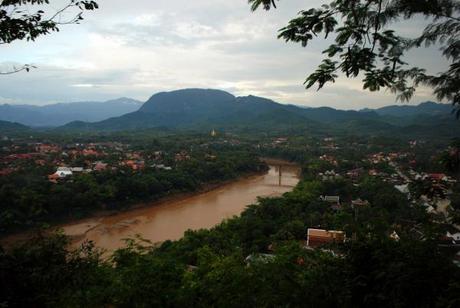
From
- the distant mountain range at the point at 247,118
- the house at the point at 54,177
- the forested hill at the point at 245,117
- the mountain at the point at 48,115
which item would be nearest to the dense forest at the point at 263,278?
the house at the point at 54,177

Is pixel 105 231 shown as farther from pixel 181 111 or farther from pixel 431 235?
pixel 181 111

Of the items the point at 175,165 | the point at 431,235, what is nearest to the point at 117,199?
the point at 175,165

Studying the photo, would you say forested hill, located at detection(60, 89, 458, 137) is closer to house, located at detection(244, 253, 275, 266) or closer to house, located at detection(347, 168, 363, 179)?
house, located at detection(347, 168, 363, 179)

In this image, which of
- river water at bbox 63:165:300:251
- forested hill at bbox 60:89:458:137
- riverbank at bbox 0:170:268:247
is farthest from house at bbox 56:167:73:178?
forested hill at bbox 60:89:458:137

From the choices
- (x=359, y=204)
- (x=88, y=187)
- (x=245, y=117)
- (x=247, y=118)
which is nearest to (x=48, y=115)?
→ (x=245, y=117)

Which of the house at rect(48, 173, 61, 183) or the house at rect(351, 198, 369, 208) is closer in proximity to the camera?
the house at rect(351, 198, 369, 208)

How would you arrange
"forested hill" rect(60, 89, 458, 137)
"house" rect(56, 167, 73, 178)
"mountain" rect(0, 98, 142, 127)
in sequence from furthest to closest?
"mountain" rect(0, 98, 142, 127), "forested hill" rect(60, 89, 458, 137), "house" rect(56, 167, 73, 178)

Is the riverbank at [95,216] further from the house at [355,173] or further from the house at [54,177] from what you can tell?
the house at [355,173]

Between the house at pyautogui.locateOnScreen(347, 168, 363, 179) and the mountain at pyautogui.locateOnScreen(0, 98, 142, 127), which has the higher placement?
the mountain at pyautogui.locateOnScreen(0, 98, 142, 127)
